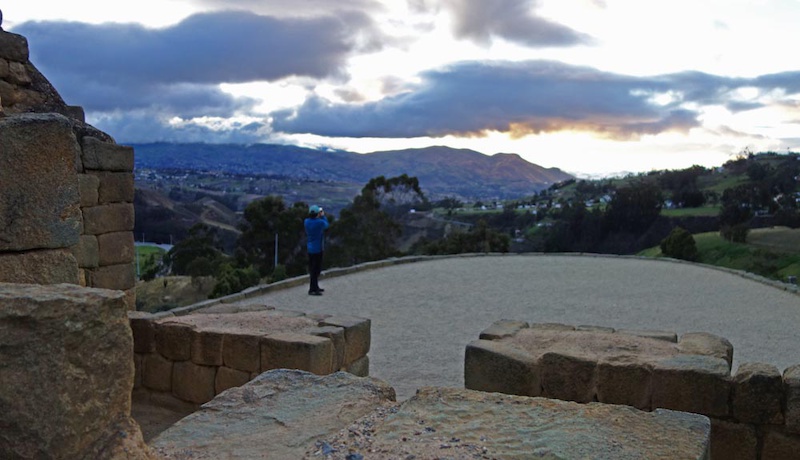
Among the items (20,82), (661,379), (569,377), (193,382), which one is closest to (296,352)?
(193,382)

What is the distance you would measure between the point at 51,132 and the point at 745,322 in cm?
1134

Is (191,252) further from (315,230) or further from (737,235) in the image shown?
(737,235)

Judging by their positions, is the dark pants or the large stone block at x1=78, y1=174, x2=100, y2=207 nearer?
the large stone block at x1=78, y1=174, x2=100, y2=207

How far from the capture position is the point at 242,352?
6285 mm

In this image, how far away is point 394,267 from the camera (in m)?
18.0

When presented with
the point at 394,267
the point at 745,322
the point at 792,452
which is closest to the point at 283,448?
the point at 792,452

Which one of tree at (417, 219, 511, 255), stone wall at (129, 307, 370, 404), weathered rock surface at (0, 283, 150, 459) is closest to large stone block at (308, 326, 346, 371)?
stone wall at (129, 307, 370, 404)

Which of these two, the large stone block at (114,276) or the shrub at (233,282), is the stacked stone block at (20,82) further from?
the shrub at (233,282)

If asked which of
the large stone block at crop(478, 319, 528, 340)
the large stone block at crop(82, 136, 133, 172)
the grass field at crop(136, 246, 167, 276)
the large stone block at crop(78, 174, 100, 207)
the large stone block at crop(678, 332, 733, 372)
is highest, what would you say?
the large stone block at crop(82, 136, 133, 172)

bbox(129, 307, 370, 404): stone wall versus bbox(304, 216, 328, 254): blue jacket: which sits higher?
bbox(304, 216, 328, 254): blue jacket

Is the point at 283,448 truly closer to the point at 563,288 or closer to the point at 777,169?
the point at 563,288

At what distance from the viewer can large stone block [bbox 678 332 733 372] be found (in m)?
5.83

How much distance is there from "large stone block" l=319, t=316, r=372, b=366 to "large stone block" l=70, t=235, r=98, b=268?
318cm

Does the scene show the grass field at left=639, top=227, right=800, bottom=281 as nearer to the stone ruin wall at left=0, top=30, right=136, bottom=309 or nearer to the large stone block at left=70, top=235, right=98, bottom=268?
the large stone block at left=70, top=235, right=98, bottom=268
